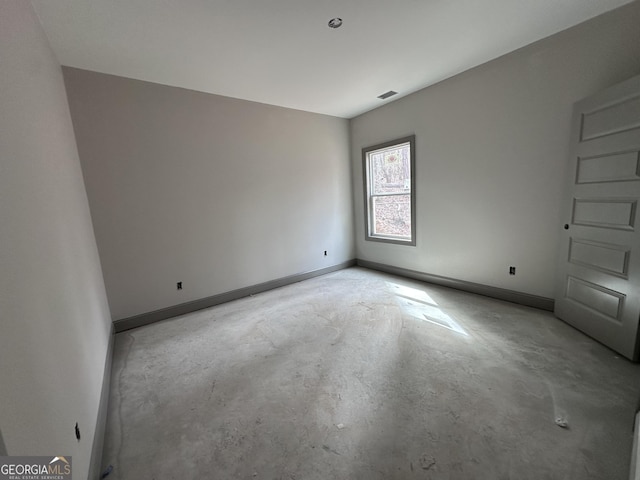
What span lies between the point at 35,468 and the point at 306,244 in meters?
3.80

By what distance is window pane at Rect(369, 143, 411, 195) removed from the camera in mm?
4205

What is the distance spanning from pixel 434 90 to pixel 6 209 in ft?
13.8

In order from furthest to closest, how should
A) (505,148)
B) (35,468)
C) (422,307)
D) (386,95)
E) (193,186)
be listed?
(386,95) < (193,186) < (422,307) < (505,148) < (35,468)

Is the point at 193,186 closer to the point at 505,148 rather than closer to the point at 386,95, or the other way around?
the point at 386,95

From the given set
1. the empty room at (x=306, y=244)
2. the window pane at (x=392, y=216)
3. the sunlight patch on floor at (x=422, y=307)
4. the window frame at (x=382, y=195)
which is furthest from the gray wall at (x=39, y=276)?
the window pane at (x=392, y=216)

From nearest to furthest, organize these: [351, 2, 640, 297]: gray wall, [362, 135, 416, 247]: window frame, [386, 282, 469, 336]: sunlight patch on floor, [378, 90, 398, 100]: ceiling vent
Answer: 1. [351, 2, 640, 297]: gray wall
2. [386, 282, 469, 336]: sunlight patch on floor
3. [378, 90, 398, 100]: ceiling vent
4. [362, 135, 416, 247]: window frame

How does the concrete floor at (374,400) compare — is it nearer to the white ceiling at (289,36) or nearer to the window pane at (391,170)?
the window pane at (391,170)

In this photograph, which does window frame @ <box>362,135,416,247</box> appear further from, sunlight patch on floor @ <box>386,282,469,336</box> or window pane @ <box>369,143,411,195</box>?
sunlight patch on floor @ <box>386,282,469,336</box>

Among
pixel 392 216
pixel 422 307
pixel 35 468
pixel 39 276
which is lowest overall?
pixel 422 307

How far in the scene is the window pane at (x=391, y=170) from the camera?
166 inches

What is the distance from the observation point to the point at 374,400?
1.81 m

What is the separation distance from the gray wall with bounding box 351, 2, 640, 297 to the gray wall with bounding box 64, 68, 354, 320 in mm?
1707

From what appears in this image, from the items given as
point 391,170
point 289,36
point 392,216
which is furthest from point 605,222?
point 289,36

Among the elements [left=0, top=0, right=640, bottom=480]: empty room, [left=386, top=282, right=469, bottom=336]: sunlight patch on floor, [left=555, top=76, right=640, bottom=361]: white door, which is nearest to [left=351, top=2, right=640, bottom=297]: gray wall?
[left=0, top=0, right=640, bottom=480]: empty room
